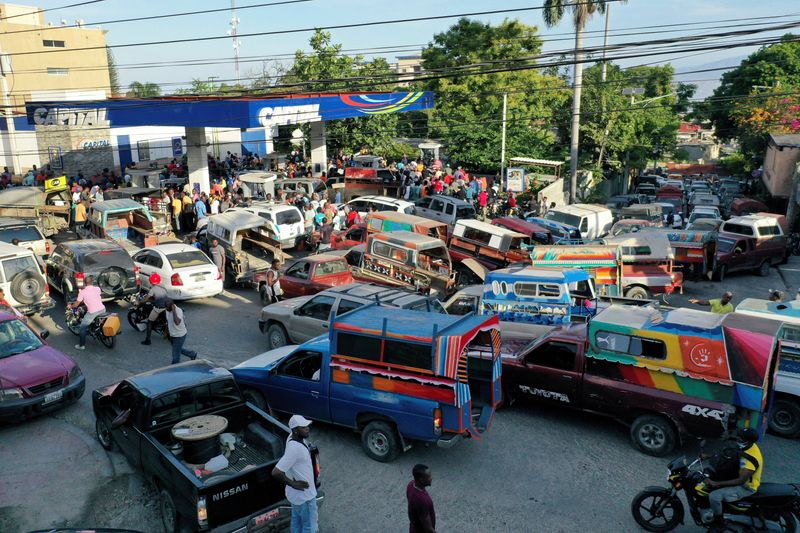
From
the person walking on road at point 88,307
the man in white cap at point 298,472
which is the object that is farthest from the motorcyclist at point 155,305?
the man in white cap at point 298,472

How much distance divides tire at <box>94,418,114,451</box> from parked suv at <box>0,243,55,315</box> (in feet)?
20.7

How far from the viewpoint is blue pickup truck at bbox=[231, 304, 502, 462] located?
8734mm

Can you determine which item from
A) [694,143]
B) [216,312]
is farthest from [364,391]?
[694,143]

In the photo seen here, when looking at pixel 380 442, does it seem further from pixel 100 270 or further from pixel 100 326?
pixel 100 270

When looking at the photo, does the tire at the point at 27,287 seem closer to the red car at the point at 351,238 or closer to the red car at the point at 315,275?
the red car at the point at 315,275

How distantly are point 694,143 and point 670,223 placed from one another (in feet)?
290

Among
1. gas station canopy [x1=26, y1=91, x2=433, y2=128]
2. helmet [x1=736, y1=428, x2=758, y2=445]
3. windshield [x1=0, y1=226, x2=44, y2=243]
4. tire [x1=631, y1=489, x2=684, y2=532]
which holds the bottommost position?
tire [x1=631, y1=489, x2=684, y2=532]

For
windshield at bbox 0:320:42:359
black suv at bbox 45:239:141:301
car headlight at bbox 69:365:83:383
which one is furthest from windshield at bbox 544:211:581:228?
windshield at bbox 0:320:42:359

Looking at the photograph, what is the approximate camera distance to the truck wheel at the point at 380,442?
30.1 ft

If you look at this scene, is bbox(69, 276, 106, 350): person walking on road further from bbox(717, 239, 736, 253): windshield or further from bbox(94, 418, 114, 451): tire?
bbox(717, 239, 736, 253): windshield

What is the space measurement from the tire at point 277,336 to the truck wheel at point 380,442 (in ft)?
16.3

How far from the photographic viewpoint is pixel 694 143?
356 feet

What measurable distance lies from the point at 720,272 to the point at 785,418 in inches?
478

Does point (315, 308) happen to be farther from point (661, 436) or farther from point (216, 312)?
point (661, 436)
